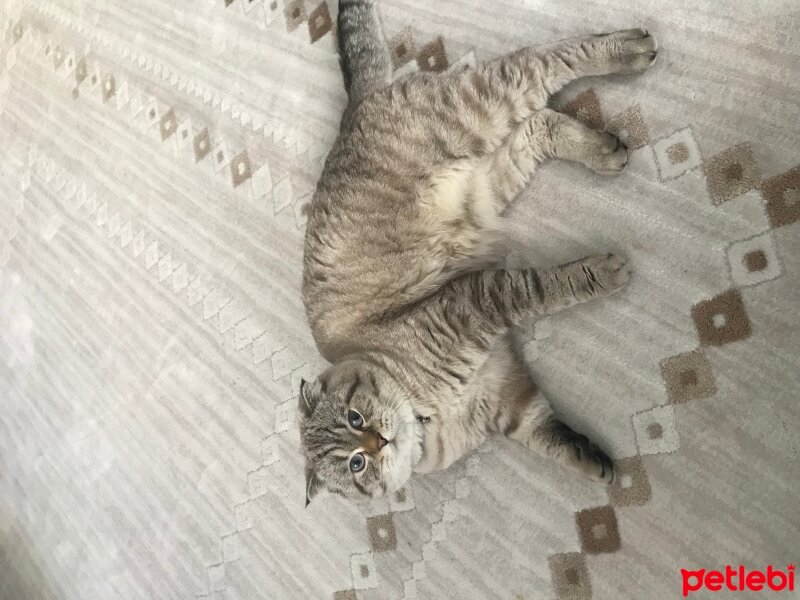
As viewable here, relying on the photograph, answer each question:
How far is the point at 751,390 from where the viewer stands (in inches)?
49.1

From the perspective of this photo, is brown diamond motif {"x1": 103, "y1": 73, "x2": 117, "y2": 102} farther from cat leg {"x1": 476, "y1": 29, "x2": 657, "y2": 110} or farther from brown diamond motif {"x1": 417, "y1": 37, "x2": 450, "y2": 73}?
cat leg {"x1": 476, "y1": 29, "x2": 657, "y2": 110}

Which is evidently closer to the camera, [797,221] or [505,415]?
[797,221]

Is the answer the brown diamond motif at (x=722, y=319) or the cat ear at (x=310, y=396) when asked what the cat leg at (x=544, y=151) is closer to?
the brown diamond motif at (x=722, y=319)

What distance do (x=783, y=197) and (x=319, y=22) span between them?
1.47m

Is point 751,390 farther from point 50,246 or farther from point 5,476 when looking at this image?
point 5,476

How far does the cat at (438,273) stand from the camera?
1369 mm

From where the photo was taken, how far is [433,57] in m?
1.70

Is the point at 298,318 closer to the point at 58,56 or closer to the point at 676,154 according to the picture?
the point at 676,154

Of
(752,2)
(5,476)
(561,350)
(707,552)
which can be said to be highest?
(752,2)

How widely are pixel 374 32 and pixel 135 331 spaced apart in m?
1.41

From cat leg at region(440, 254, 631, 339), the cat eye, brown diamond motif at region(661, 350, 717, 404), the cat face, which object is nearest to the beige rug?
brown diamond motif at region(661, 350, 717, 404)

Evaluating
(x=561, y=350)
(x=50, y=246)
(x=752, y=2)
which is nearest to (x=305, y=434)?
(x=561, y=350)

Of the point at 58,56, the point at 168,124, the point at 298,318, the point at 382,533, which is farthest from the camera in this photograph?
the point at 58,56

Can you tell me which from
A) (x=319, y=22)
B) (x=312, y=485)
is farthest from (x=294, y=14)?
(x=312, y=485)
